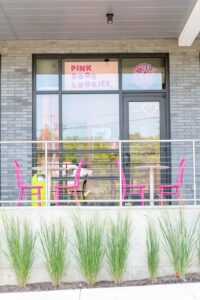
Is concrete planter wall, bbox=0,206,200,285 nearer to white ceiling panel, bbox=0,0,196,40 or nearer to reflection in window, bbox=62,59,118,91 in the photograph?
white ceiling panel, bbox=0,0,196,40

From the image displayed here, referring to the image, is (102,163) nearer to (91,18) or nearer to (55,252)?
(91,18)

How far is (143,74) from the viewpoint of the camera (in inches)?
365

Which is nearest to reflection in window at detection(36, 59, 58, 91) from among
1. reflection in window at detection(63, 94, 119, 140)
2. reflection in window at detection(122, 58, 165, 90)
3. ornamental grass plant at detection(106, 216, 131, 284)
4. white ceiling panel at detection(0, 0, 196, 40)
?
reflection in window at detection(63, 94, 119, 140)

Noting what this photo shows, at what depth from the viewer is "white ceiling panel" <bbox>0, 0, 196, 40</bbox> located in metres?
7.41

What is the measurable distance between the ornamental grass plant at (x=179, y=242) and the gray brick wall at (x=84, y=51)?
10.1 ft

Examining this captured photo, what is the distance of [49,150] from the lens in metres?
9.09

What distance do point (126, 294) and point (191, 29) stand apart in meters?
4.78

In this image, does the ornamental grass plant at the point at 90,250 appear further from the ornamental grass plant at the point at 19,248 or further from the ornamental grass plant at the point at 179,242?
the ornamental grass plant at the point at 179,242

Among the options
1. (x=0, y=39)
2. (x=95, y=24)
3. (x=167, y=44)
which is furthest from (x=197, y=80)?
(x=0, y=39)

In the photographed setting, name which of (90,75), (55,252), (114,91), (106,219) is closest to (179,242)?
(106,219)

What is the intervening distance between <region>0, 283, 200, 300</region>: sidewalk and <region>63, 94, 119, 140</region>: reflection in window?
395cm

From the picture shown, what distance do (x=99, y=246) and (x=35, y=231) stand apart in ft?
3.04

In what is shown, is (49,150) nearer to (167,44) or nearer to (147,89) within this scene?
(147,89)

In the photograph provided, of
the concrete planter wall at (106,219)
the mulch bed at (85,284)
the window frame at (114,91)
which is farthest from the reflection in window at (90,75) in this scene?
the mulch bed at (85,284)
